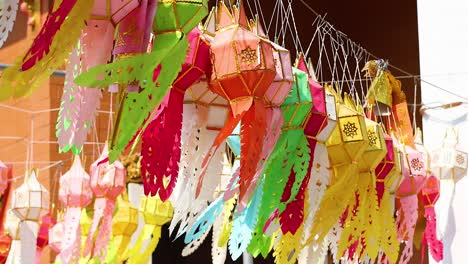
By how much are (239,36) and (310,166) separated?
707 millimetres

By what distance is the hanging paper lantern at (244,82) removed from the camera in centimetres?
299

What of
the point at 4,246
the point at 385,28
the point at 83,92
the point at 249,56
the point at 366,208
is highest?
the point at 385,28

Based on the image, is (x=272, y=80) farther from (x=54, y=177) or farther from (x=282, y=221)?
(x=54, y=177)

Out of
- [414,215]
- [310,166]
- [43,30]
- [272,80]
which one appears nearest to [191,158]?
[272,80]

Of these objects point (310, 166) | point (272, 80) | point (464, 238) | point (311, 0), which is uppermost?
point (311, 0)

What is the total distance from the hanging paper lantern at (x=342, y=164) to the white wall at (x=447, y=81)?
2.21 metres

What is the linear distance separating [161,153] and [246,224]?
77 centimetres

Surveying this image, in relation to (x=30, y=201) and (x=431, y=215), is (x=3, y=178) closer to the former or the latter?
(x=30, y=201)

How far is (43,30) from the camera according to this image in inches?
91.0

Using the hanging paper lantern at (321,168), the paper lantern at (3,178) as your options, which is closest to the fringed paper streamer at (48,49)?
the hanging paper lantern at (321,168)

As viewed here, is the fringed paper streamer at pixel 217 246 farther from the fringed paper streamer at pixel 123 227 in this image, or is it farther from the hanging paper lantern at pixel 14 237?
the hanging paper lantern at pixel 14 237

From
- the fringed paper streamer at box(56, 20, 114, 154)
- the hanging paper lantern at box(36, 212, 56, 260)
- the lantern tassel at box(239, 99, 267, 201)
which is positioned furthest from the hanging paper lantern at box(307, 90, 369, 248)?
the hanging paper lantern at box(36, 212, 56, 260)

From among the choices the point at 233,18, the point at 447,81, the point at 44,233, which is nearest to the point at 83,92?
the point at 233,18

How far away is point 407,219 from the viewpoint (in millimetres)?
4895
